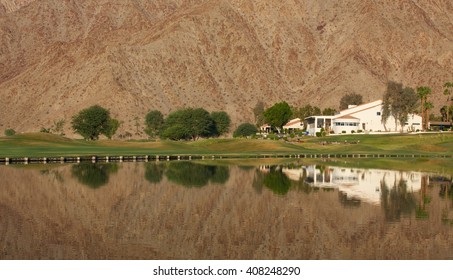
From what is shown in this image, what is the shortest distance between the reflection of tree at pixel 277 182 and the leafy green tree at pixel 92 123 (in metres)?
94.0

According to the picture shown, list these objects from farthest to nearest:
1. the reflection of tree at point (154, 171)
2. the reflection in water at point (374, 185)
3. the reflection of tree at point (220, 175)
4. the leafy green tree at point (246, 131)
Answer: the leafy green tree at point (246, 131) → the reflection of tree at point (154, 171) → the reflection of tree at point (220, 175) → the reflection in water at point (374, 185)

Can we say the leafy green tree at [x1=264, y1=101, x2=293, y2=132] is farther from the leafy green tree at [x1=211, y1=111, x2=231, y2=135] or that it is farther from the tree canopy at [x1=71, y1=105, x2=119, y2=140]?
the tree canopy at [x1=71, y1=105, x2=119, y2=140]

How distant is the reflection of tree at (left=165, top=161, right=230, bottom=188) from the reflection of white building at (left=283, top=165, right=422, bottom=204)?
228 inches

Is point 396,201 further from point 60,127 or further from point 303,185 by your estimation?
point 60,127

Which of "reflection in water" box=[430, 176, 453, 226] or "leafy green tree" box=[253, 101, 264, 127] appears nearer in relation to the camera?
"reflection in water" box=[430, 176, 453, 226]

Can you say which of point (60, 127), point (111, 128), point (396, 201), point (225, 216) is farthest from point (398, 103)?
point (225, 216)

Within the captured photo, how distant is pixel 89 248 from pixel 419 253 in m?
12.6

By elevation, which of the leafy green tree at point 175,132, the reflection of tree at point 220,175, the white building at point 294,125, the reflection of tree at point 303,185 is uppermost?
the white building at point 294,125

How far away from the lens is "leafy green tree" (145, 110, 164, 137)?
563 feet

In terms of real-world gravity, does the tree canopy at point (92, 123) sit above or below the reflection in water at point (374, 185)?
above

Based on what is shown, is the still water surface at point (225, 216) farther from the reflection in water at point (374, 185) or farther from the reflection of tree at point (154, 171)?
the reflection of tree at point (154, 171)

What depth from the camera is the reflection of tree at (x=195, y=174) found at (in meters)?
58.2

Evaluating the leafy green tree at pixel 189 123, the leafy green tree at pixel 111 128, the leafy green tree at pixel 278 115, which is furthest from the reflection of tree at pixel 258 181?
the leafy green tree at pixel 278 115

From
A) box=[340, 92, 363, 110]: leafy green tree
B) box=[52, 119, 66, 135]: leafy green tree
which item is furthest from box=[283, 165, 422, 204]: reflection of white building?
box=[52, 119, 66, 135]: leafy green tree
